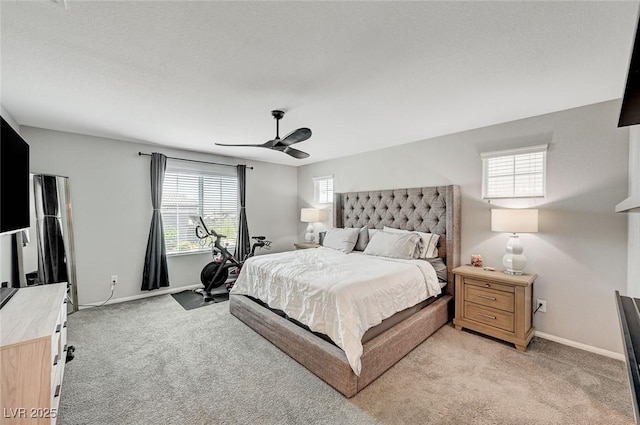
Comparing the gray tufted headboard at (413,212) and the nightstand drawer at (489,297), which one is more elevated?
the gray tufted headboard at (413,212)

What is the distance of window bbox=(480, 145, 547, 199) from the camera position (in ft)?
9.55

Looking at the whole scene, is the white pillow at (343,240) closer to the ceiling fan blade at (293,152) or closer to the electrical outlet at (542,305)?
the ceiling fan blade at (293,152)

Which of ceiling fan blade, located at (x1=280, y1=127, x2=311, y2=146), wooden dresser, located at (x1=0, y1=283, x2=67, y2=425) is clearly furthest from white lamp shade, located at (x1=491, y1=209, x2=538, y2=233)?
wooden dresser, located at (x1=0, y1=283, x2=67, y2=425)

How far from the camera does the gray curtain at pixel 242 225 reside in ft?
16.7

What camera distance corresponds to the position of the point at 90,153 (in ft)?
12.1

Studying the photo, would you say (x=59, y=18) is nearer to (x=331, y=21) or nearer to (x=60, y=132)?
(x=331, y=21)

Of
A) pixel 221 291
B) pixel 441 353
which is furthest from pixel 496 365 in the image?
pixel 221 291

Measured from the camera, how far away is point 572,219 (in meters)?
2.69

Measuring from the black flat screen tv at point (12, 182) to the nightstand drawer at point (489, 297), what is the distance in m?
4.11

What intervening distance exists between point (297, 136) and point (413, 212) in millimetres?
2174

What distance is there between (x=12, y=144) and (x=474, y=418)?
12.7 ft

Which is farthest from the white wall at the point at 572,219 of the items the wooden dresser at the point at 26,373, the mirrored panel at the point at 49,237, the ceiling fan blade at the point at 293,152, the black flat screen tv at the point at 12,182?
the mirrored panel at the point at 49,237

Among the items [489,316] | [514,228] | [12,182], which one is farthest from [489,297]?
[12,182]

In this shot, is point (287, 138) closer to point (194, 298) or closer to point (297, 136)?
point (297, 136)
